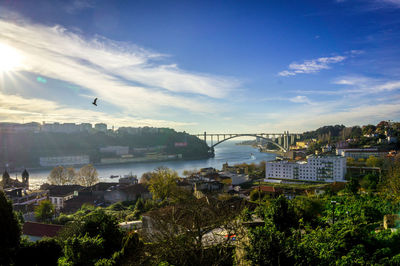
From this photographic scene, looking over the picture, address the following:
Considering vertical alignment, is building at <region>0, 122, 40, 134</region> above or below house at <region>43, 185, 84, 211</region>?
above

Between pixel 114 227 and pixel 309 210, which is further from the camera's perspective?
pixel 309 210

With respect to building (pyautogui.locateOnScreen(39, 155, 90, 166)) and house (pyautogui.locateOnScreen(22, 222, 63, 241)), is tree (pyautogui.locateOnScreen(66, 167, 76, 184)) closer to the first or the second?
house (pyautogui.locateOnScreen(22, 222, 63, 241))

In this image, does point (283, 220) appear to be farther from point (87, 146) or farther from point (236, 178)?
point (87, 146)

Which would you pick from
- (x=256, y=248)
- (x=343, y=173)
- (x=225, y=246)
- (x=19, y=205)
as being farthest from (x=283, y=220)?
(x=343, y=173)

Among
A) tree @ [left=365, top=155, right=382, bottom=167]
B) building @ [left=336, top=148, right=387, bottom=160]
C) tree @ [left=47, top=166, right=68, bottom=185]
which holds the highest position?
building @ [left=336, top=148, right=387, bottom=160]

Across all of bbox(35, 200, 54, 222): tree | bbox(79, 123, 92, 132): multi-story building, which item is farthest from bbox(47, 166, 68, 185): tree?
bbox(79, 123, 92, 132): multi-story building

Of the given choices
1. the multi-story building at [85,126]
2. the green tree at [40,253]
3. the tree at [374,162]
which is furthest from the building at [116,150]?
the green tree at [40,253]

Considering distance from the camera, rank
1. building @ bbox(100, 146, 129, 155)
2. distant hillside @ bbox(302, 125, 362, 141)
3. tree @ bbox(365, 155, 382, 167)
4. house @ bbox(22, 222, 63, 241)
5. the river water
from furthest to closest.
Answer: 1. building @ bbox(100, 146, 129, 155)
2. distant hillside @ bbox(302, 125, 362, 141)
3. the river water
4. tree @ bbox(365, 155, 382, 167)
5. house @ bbox(22, 222, 63, 241)
